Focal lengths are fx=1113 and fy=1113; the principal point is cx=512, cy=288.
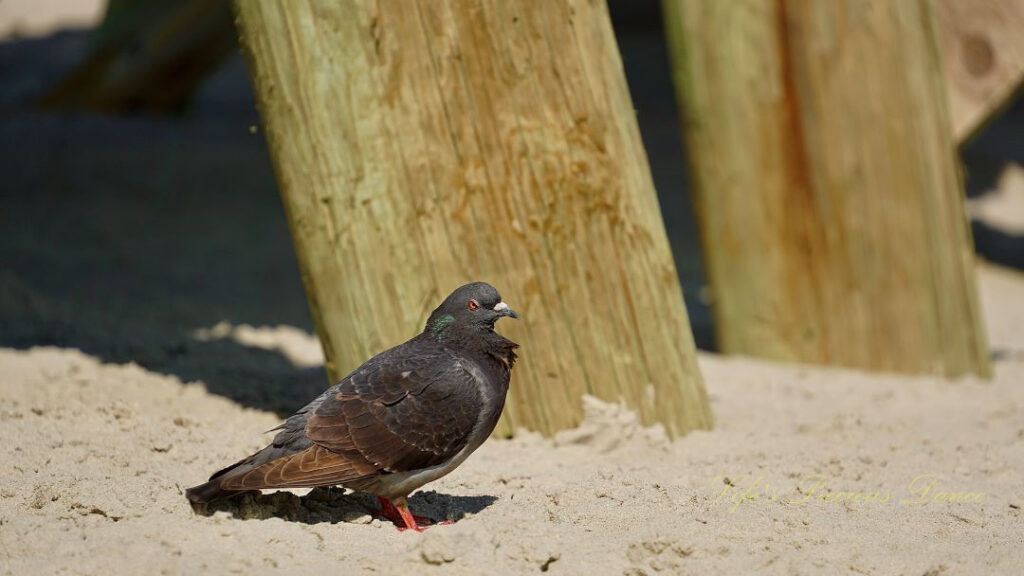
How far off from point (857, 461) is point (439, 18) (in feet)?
7.86

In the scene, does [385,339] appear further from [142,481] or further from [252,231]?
[252,231]

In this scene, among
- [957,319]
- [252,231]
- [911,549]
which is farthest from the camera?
[252,231]

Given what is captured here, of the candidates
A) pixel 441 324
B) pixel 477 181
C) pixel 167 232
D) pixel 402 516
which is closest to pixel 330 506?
pixel 402 516

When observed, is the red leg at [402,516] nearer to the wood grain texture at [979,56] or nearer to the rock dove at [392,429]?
the rock dove at [392,429]

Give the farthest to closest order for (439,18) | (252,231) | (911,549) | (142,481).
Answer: (252,231), (439,18), (142,481), (911,549)

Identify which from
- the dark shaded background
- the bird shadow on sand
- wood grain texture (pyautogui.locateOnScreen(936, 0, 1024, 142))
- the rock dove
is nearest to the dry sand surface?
the bird shadow on sand

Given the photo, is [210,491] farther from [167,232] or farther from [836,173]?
[167,232]

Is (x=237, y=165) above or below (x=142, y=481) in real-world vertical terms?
above

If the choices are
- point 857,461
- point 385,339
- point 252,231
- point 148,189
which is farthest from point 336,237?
point 148,189

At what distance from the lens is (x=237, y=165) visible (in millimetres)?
10000

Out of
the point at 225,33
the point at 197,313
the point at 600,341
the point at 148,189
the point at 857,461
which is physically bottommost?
the point at 857,461

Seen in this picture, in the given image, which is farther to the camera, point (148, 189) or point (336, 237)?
point (148, 189)

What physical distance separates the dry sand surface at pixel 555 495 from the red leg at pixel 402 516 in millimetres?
81

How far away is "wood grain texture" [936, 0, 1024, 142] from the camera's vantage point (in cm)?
633
